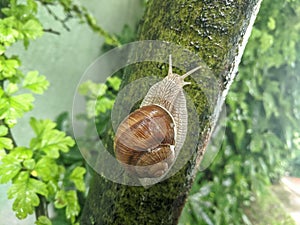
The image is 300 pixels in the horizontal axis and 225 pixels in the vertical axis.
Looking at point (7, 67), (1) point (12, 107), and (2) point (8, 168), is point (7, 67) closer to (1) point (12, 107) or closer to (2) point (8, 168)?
(1) point (12, 107)

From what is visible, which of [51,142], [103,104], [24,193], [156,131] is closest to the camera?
[156,131]

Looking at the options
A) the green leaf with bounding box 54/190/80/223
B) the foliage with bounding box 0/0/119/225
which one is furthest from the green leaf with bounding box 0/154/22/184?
the green leaf with bounding box 54/190/80/223

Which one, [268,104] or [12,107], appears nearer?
[12,107]

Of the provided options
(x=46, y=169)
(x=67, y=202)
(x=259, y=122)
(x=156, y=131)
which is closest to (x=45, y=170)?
(x=46, y=169)

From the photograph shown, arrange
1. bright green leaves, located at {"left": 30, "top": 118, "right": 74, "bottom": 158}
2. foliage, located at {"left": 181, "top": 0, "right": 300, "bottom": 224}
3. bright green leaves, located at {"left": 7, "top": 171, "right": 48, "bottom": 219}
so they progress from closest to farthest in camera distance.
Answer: bright green leaves, located at {"left": 7, "top": 171, "right": 48, "bottom": 219} → bright green leaves, located at {"left": 30, "top": 118, "right": 74, "bottom": 158} → foliage, located at {"left": 181, "top": 0, "right": 300, "bottom": 224}

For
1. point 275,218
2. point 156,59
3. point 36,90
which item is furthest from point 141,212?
point 275,218

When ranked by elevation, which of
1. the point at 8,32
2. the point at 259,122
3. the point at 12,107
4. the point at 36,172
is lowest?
the point at 259,122

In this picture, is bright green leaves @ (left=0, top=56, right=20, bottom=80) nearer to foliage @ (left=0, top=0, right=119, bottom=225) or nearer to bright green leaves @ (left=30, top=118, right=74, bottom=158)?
foliage @ (left=0, top=0, right=119, bottom=225)

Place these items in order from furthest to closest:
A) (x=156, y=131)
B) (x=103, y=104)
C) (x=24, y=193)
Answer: (x=103, y=104) → (x=24, y=193) → (x=156, y=131)
